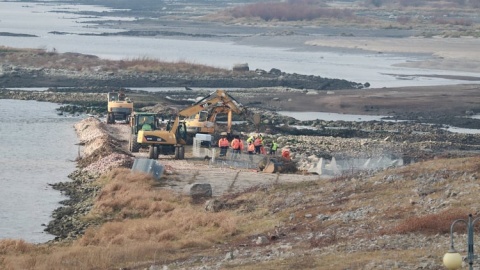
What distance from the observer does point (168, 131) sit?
3853 cm

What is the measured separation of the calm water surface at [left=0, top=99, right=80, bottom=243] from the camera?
29.5 meters

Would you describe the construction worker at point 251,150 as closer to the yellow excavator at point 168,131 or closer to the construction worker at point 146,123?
the yellow excavator at point 168,131

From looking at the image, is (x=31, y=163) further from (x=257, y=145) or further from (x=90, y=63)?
(x=90, y=63)

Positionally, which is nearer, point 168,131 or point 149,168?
point 149,168

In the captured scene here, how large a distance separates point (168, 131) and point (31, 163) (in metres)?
5.17

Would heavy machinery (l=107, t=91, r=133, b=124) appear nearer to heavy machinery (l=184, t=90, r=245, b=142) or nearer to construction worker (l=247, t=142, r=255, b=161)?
heavy machinery (l=184, t=90, r=245, b=142)

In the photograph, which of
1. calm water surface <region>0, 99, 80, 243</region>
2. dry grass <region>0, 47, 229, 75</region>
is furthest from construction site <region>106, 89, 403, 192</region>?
dry grass <region>0, 47, 229, 75</region>

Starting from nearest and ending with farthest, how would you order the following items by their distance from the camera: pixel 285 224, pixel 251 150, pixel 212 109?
pixel 285 224
pixel 251 150
pixel 212 109

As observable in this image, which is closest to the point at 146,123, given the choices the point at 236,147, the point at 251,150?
the point at 236,147

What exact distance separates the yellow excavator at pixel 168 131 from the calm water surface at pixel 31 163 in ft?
8.40

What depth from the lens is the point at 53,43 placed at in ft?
350

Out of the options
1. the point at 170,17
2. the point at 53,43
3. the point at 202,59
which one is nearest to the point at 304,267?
the point at 202,59

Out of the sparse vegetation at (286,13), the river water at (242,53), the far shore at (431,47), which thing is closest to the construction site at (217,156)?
the river water at (242,53)

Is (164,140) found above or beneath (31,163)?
above
